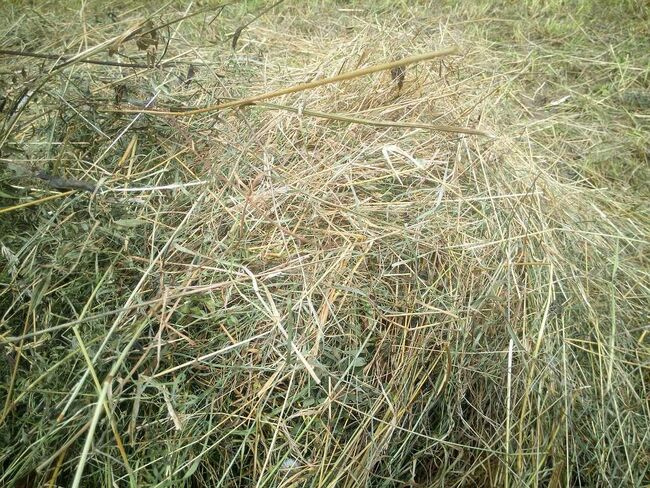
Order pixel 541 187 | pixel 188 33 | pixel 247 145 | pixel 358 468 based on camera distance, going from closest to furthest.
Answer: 1. pixel 358 468
2. pixel 247 145
3. pixel 541 187
4. pixel 188 33

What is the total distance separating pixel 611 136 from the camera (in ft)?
6.77

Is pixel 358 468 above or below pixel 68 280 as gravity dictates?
below

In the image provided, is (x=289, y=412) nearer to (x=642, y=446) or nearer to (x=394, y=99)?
(x=642, y=446)

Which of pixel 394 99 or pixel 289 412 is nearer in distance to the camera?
pixel 289 412

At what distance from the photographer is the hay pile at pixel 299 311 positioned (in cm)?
100

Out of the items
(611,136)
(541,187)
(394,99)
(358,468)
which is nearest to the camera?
(358,468)

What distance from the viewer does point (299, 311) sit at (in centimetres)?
110

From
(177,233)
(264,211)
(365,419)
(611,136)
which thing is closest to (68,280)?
(177,233)

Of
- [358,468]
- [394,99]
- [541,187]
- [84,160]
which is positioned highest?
[84,160]

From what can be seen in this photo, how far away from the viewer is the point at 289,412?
1.04 metres

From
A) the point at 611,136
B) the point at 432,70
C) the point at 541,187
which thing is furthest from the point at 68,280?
the point at 611,136

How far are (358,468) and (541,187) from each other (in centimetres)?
95

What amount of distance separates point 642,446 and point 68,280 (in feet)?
4.21

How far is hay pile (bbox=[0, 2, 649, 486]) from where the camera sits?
3.27 feet
